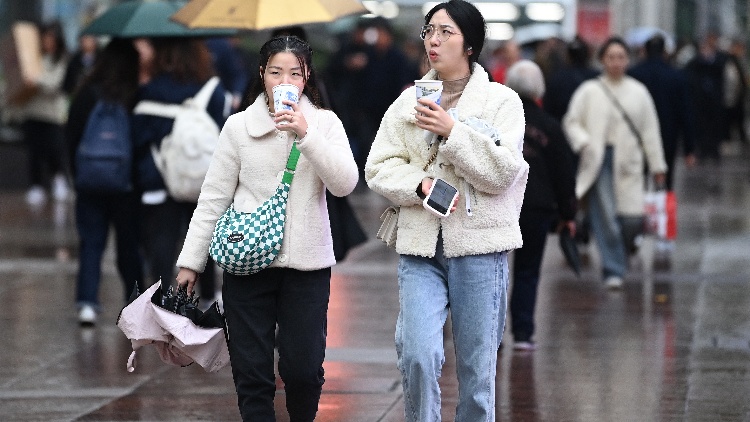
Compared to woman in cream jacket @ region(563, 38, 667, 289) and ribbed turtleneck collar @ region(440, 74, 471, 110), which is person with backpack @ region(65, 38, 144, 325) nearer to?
woman in cream jacket @ region(563, 38, 667, 289)

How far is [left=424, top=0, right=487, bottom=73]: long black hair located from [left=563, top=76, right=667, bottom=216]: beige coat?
5.94 meters

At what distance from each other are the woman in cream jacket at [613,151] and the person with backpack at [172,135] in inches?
132

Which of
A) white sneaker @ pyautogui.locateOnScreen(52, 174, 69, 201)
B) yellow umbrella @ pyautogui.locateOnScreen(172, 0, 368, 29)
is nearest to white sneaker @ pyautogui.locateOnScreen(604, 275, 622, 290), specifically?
yellow umbrella @ pyautogui.locateOnScreen(172, 0, 368, 29)

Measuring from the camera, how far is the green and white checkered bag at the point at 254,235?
554 cm

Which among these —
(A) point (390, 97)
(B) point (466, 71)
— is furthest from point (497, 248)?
(A) point (390, 97)

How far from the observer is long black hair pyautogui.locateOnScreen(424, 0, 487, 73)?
5.47 m

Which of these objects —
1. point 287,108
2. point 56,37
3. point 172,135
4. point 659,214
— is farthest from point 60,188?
point 287,108

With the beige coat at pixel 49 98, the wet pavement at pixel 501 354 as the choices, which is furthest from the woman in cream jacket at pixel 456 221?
the beige coat at pixel 49 98

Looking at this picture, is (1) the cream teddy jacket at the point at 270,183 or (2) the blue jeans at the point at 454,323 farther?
(1) the cream teddy jacket at the point at 270,183

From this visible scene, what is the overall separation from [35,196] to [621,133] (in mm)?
9131

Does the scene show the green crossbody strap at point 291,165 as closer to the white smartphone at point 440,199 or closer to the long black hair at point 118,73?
the white smartphone at point 440,199

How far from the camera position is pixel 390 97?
19656 mm

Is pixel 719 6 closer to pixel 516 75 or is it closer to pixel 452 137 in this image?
pixel 516 75

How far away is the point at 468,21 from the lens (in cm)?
548
